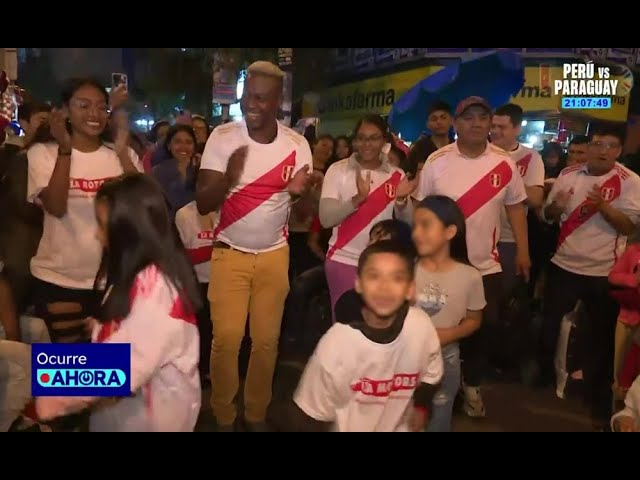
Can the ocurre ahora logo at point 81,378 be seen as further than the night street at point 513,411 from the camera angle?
No

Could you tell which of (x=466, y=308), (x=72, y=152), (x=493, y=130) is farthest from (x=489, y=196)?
(x=72, y=152)

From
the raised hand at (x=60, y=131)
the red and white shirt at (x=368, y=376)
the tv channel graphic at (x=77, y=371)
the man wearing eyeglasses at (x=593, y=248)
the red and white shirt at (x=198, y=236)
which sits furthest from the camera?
the man wearing eyeglasses at (x=593, y=248)

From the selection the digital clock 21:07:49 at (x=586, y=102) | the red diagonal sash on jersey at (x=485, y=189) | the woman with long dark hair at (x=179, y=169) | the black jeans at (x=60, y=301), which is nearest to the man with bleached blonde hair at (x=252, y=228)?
the woman with long dark hair at (x=179, y=169)

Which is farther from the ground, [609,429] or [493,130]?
[493,130]

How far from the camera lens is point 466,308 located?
8.11ft

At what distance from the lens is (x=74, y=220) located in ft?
7.88

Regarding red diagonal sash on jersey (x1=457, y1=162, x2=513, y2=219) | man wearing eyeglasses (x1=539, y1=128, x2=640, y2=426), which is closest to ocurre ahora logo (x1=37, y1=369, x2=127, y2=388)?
red diagonal sash on jersey (x1=457, y1=162, x2=513, y2=219)

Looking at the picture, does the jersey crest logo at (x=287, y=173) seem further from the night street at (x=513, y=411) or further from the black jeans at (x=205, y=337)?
the night street at (x=513, y=411)

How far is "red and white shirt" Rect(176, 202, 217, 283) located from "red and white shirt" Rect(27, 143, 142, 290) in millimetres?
302

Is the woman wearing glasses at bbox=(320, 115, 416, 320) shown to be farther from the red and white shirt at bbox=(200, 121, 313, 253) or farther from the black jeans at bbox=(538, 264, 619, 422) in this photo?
the black jeans at bbox=(538, 264, 619, 422)

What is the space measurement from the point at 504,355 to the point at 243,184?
4.09ft

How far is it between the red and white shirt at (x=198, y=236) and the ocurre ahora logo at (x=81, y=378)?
552 mm

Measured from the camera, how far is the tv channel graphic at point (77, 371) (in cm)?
221
